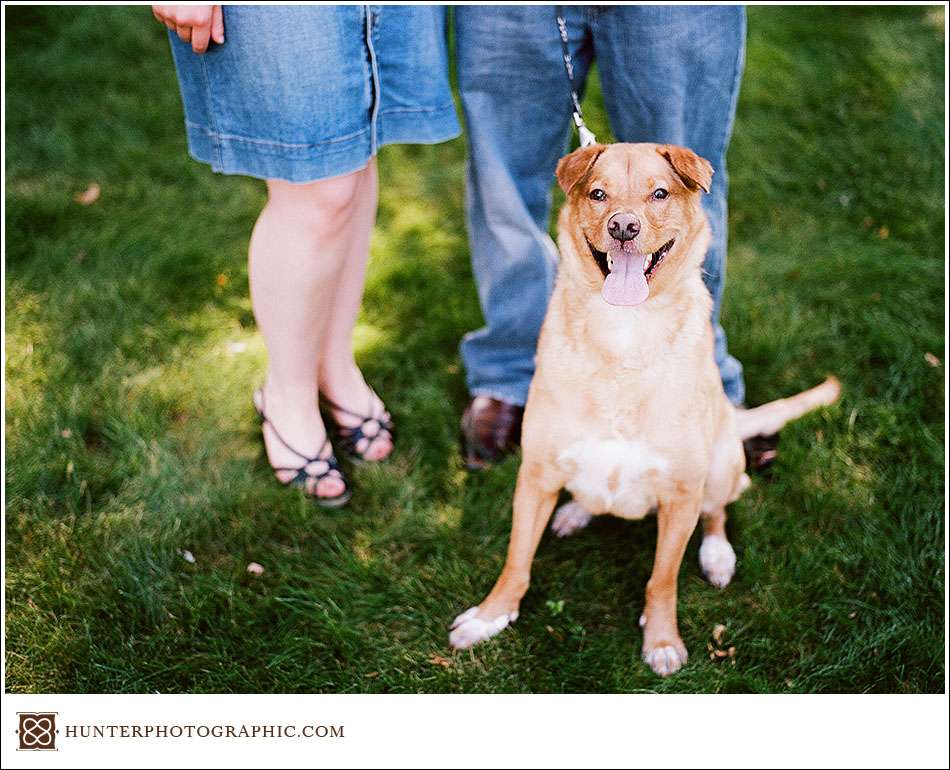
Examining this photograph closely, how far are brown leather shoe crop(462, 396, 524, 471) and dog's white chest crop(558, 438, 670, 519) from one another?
0.73 meters

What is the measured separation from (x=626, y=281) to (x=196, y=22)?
1175 mm

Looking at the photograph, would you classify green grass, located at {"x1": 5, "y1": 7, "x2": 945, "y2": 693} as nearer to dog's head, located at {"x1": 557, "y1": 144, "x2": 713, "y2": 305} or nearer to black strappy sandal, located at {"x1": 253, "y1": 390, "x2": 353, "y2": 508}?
black strappy sandal, located at {"x1": 253, "y1": 390, "x2": 353, "y2": 508}

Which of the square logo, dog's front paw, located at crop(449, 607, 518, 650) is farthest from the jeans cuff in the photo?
the square logo

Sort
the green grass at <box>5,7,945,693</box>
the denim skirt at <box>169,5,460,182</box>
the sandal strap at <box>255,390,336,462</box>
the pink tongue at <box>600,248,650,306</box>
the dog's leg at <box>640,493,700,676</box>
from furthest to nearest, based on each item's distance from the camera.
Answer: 1. the sandal strap at <box>255,390,336,462</box>
2. the green grass at <box>5,7,945,693</box>
3. the dog's leg at <box>640,493,700,676</box>
4. the denim skirt at <box>169,5,460,182</box>
5. the pink tongue at <box>600,248,650,306</box>

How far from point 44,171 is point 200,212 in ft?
2.88

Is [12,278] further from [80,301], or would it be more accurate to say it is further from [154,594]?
[154,594]

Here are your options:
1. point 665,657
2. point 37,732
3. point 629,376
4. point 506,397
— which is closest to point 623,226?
point 629,376

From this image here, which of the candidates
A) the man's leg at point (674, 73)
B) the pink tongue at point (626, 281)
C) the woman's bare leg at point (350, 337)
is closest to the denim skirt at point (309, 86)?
the woman's bare leg at point (350, 337)

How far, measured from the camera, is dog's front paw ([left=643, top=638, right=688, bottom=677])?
256 centimetres

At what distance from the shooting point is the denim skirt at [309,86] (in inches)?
90.8

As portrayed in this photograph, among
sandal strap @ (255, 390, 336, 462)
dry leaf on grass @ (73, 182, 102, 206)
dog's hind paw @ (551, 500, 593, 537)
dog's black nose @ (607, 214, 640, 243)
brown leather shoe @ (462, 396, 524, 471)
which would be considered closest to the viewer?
dog's black nose @ (607, 214, 640, 243)

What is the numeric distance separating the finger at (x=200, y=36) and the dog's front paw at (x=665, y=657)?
1940 millimetres

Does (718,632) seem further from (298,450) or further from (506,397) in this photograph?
(298,450)

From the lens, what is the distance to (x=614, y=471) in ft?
7.86
